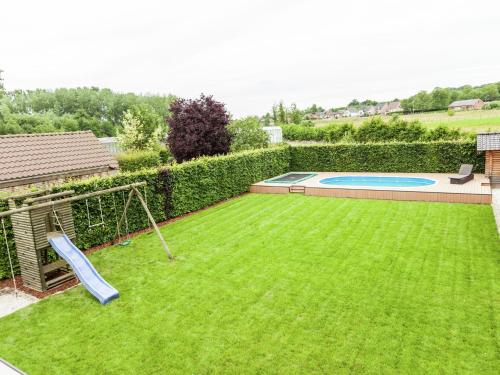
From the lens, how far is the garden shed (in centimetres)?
1548

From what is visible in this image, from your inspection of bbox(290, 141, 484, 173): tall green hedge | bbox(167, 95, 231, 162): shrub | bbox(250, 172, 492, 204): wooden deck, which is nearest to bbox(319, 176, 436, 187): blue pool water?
bbox(250, 172, 492, 204): wooden deck

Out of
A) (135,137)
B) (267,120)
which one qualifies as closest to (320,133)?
(135,137)

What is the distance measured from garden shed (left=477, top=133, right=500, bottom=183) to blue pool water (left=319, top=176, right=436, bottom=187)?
268cm

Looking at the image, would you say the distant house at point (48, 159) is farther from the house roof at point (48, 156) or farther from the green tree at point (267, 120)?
the green tree at point (267, 120)

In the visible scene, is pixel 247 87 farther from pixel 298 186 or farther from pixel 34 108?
pixel 34 108

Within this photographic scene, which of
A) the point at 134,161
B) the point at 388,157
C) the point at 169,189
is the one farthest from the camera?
the point at 134,161

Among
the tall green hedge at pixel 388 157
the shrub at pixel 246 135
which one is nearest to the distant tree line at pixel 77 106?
the shrub at pixel 246 135

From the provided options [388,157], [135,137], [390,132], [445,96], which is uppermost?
[445,96]

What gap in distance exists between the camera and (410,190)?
14.0 m

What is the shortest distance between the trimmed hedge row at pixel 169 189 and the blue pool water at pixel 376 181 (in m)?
4.05

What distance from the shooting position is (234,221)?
12.5m

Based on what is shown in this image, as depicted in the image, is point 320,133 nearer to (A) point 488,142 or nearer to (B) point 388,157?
(B) point 388,157

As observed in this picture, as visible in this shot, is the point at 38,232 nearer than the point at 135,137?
Yes

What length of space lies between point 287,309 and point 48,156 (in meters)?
12.3
